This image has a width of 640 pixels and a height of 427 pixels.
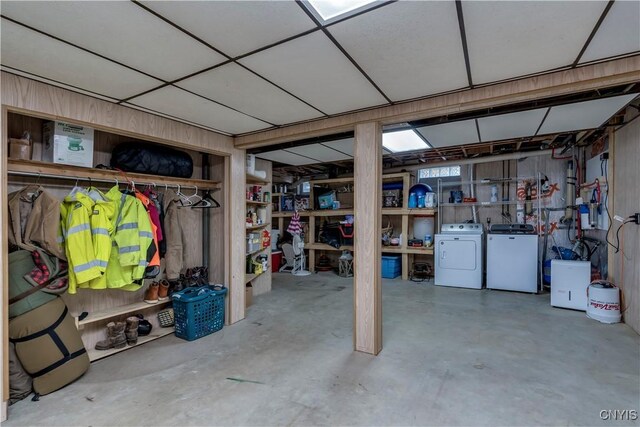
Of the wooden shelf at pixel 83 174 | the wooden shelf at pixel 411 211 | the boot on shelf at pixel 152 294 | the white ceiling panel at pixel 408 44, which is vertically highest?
the white ceiling panel at pixel 408 44

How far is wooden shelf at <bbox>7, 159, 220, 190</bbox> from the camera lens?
236 cm

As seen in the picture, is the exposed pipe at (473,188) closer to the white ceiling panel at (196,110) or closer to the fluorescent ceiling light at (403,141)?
the fluorescent ceiling light at (403,141)

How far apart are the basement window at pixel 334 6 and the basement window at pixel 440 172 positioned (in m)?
5.59

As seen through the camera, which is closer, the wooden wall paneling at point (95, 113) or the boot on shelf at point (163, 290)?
the wooden wall paneling at point (95, 113)

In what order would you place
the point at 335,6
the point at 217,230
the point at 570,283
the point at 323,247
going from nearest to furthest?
the point at 335,6 < the point at 217,230 < the point at 570,283 < the point at 323,247

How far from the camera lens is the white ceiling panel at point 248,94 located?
218 cm

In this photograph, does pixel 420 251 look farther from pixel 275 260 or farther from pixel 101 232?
pixel 101 232

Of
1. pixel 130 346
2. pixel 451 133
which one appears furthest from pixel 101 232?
pixel 451 133

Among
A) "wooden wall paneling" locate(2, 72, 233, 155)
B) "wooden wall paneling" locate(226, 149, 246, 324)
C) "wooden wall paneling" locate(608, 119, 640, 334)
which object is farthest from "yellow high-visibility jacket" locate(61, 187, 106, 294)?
"wooden wall paneling" locate(608, 119, 640, 334)

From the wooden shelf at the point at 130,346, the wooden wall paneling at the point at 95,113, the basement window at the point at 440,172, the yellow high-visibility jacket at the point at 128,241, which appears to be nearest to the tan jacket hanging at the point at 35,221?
the yellow high-visibility jacket at the point at 128,241

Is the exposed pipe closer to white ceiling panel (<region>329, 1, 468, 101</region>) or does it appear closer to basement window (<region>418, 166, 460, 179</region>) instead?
basement window (<region>418, 166, 460, 179</region>)

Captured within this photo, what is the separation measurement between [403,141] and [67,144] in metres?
3.94

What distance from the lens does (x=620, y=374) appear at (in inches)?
100.0

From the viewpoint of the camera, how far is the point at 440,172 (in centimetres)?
657
